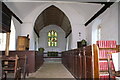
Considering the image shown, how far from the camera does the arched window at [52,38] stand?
1920cm

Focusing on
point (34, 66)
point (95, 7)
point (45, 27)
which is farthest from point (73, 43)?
point (45, 27)

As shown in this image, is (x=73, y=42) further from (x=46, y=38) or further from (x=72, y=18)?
(x=46, y=38)

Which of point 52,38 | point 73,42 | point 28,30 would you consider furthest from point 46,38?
point 73,42

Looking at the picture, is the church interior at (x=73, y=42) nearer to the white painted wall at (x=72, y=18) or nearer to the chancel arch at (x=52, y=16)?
the white painted wall at (x=72, y=18)

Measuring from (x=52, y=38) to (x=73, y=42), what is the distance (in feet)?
29.8

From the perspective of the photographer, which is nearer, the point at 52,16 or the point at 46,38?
the point at 52,16

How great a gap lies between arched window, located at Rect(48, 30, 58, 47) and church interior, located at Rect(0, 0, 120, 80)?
894cm

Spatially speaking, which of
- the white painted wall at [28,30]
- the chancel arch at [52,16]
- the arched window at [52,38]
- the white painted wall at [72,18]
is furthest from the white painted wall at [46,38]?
the white painted wall at [28,30]

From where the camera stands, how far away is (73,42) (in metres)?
10.4

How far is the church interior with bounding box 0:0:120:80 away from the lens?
2.68m

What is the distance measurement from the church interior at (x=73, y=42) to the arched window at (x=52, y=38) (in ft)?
29.3

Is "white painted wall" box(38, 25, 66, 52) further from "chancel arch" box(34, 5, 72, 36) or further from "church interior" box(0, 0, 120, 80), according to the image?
"church interior" box(0, 0, 120, 80)

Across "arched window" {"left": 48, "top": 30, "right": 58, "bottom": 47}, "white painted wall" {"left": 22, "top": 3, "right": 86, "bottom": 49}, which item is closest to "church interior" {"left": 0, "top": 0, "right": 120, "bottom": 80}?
"white painted wall" {"left": 22, "top": 3, "right": 86, "bottom": 49}

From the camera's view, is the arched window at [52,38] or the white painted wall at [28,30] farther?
the arched window at [52,38]
